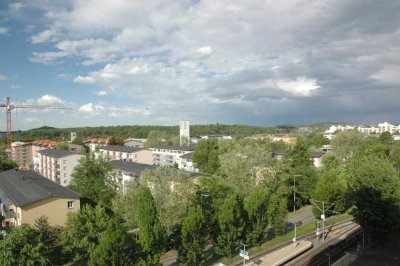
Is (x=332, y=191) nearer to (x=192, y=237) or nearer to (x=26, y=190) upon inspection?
(x=192, y=237)

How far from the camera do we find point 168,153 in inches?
5032

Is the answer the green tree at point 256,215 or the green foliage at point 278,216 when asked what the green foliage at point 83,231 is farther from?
the green foliage at point 278,216

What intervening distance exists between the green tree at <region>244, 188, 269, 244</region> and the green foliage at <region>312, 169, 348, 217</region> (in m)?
15.5

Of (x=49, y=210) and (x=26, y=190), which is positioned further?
(x=26, y=190)

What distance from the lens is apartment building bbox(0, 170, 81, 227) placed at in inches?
1683

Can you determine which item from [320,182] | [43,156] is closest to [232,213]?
[320,182]

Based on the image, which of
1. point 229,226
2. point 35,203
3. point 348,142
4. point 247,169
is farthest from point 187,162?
point 229,226

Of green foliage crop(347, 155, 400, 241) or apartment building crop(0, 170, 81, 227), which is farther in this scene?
apartment building crop(0, 170, 81, 227)

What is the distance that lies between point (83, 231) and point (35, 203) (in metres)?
12.3

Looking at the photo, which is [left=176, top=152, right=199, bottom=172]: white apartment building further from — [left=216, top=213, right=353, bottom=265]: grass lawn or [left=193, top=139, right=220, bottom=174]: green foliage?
[left=216, top=213, right=353, bottom=265]: grass lawn

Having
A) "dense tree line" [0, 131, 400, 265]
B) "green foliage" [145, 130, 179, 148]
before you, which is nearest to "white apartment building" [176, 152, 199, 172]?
"green foliage" [145, 130, 179, 148]

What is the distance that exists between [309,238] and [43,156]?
9017 centimetres

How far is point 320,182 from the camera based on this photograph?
188 feet

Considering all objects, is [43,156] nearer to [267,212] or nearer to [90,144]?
[90,144]
